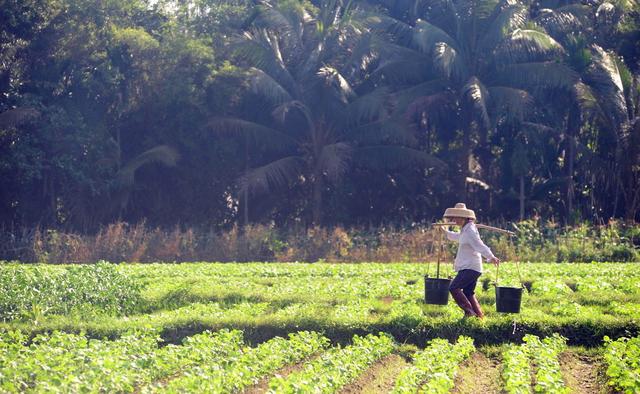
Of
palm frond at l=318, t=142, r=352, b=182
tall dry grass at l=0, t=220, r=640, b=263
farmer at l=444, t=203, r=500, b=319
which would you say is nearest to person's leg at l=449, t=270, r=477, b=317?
farmer at l=444, t=203, r=500, b=319

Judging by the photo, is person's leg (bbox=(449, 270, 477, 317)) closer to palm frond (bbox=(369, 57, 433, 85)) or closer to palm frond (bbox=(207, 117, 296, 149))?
palm frond (bbox=(207, 117, 296, 149))

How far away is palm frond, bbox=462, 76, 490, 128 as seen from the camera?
2914 centimetres

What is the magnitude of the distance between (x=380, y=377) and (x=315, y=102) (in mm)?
22270

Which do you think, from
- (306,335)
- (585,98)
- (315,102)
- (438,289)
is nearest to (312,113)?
(315,102)

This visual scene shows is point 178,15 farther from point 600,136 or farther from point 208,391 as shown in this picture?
point 208,391

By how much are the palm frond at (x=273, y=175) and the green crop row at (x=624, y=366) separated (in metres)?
20.5

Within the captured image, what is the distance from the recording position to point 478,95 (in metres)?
29.1

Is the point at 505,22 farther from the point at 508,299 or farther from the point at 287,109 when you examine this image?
the point at 508,299

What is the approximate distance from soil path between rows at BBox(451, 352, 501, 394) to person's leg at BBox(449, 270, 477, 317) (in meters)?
0.91

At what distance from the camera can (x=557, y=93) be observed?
33.2m

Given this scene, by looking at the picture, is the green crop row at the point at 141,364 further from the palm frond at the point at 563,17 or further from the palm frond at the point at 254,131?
the palm frond at the point at 563,17

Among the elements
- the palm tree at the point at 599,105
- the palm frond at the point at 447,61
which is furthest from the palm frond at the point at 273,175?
the palm tree at the point at 599,105

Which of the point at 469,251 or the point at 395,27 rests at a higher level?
the point at 395,27

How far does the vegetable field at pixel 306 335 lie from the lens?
9086 mm
